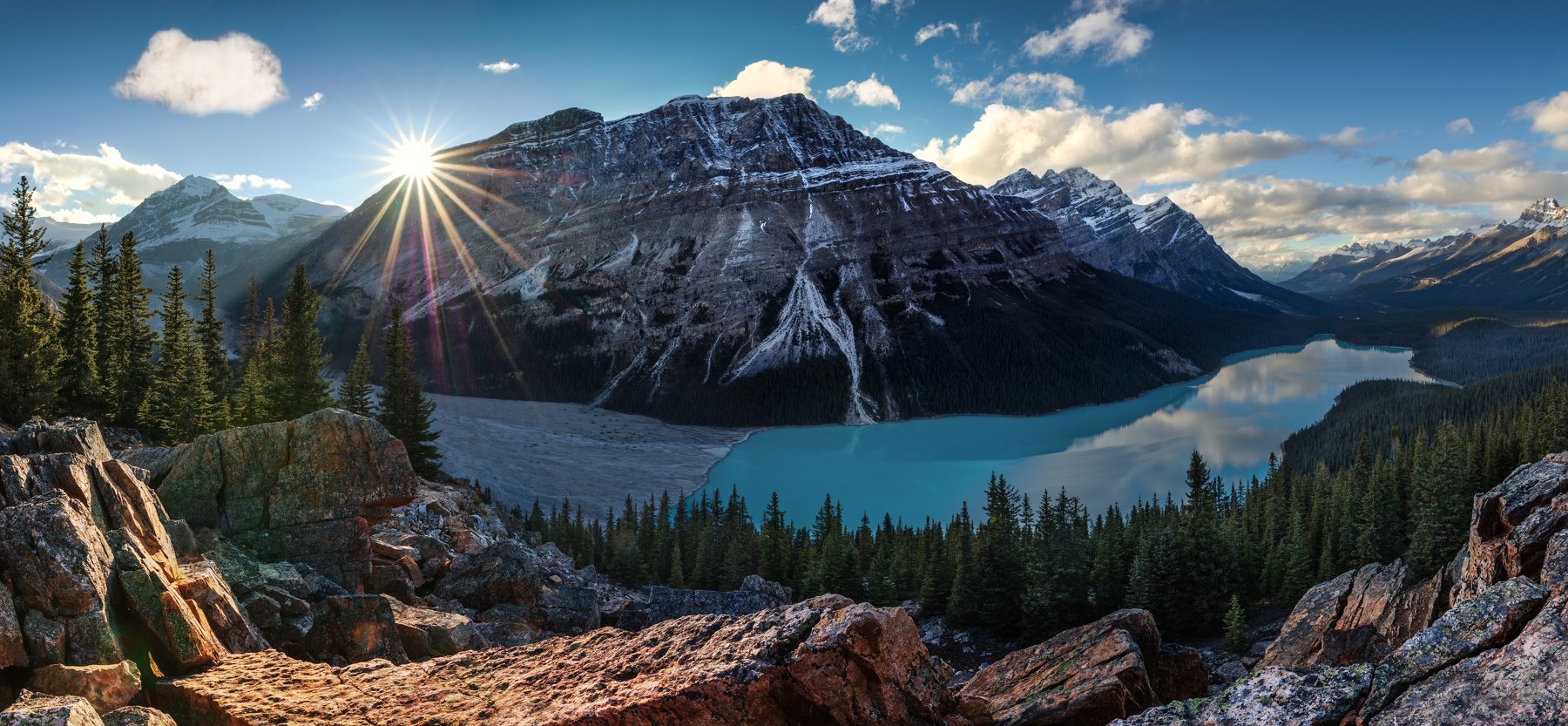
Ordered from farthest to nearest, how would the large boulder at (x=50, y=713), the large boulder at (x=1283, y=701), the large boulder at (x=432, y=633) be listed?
the large boulder at (x=432, y=633)
the large boulder at (x=1283, y=701)
the large boulder at (x=50, y=713)

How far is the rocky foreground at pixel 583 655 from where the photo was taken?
676cm

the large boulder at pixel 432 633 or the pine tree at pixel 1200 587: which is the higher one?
the large boulder at pixel 432 633

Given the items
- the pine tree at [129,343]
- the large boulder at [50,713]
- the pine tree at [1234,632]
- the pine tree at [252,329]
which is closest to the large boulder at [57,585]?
the large boulder at [50,713]

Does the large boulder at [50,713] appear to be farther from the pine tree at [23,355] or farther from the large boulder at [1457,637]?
the pine tree at [23,355]

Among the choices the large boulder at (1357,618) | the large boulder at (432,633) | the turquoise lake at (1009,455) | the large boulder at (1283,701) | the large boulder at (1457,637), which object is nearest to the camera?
the large boulder at (1457,637)

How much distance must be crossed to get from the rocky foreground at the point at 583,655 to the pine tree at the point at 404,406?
118ft

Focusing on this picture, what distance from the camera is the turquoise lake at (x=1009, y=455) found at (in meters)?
106

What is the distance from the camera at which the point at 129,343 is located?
42.1m

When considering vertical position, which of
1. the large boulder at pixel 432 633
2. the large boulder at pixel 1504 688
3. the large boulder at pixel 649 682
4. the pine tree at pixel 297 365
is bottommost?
the large boulder at pixel 432 633

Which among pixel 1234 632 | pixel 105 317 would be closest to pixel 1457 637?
pixel 1234 632

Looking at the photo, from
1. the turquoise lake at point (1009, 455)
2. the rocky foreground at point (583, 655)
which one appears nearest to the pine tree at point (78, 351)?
the rocky foreground at point (583, 655)

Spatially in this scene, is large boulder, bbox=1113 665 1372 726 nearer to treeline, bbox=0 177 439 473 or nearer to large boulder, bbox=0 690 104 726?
large boulder, bbox=0 690 104 726

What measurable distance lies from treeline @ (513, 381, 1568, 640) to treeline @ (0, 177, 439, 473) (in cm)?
1977

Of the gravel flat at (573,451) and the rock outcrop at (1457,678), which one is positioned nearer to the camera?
the rock outcrop at (1457,678)
